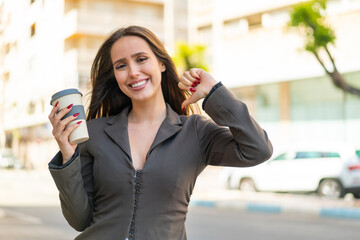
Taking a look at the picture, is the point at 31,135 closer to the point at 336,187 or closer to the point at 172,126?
the point at 336,187

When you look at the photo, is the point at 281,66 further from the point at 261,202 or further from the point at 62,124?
the point at 62,124

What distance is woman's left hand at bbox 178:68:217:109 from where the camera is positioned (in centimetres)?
161

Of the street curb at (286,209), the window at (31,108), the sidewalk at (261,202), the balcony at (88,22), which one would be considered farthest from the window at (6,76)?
the street curb at (286,209)

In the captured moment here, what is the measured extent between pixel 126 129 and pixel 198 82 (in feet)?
0.81

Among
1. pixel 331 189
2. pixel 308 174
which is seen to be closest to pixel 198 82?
pixel 331 189

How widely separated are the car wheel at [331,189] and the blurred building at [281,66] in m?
4.88

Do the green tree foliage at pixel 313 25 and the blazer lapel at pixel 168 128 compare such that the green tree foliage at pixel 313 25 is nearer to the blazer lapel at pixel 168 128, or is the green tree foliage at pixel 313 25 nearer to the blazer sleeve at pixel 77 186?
the blazer lapel at pixel 168 128

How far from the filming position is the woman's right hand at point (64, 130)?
1.54 meters

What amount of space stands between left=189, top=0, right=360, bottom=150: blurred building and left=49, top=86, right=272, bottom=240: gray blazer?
619 inches

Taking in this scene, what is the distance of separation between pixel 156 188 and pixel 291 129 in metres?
19.2

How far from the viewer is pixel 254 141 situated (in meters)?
1.56

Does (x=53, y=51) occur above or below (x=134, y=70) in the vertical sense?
above

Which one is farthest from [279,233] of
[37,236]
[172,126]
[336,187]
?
[172,126]

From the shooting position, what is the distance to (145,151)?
5.42 ft
